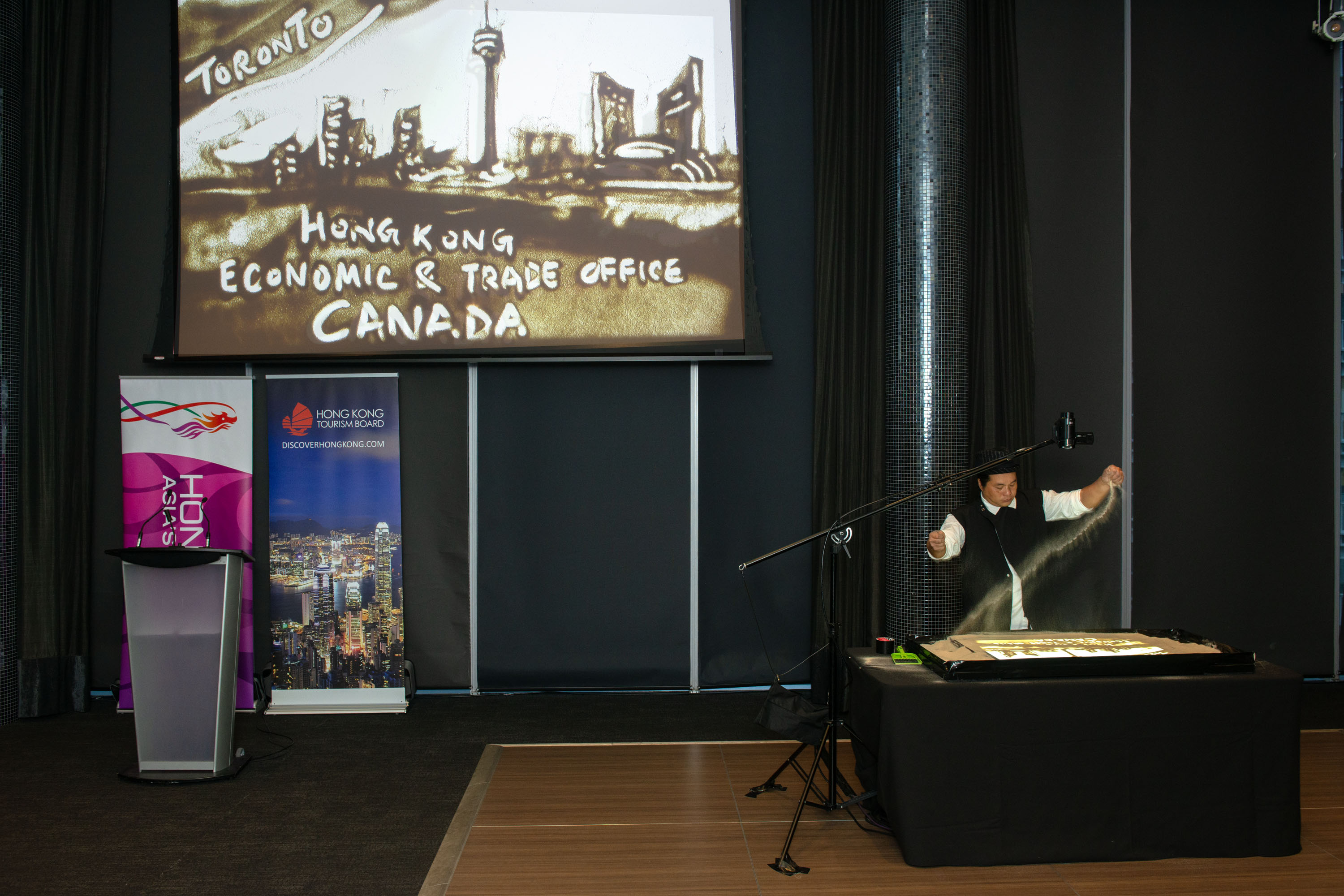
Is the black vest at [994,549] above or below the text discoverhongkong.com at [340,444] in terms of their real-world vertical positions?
below

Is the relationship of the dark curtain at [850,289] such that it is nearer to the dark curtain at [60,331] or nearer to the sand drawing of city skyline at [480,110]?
the sand drawing of city skyline at [480,110]

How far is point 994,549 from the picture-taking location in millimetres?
3100

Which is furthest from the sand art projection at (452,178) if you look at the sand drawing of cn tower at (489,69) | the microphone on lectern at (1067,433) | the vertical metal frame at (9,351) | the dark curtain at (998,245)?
the microphone on lectern at (1067,433)

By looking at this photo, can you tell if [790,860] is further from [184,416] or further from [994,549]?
[184,416]

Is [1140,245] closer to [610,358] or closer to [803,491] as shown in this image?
[803,491]

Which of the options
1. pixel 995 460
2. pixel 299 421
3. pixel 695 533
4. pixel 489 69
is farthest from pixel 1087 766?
pixel 489 69

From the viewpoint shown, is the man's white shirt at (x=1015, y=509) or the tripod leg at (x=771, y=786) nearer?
the tripod leg at (x=771, y=786)

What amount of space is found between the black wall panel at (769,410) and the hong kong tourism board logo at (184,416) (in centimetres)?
234

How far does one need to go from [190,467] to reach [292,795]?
69.1 inches

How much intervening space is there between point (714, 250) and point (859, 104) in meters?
1.07

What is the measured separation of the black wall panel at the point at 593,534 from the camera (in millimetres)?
4195

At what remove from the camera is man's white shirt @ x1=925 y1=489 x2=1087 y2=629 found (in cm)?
309

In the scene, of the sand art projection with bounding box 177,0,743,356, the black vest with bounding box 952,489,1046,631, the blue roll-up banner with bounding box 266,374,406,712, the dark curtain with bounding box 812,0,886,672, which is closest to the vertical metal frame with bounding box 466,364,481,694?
the sand art projection with bounding box 177,0,743,356

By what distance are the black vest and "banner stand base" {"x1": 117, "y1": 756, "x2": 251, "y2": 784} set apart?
289 centimetres
